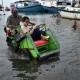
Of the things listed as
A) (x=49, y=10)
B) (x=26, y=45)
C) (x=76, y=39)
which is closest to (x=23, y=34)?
(x=26, y=45)

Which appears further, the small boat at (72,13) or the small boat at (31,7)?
the small boat at (31,7)

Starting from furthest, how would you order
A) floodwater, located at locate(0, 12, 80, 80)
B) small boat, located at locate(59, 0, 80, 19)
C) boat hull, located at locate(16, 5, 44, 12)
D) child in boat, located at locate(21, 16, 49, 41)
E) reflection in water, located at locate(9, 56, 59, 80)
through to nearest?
boat hull, located at locate(16, 5, 44, 12)
small boat, located at locate(59, 0, 80, 19)
child in boat, located at locate(21, 16, 49, 41)
reflection in water, located at locate(9, 56, 59, 80)
floodwater, located at locate(0, 12, 80, 80)

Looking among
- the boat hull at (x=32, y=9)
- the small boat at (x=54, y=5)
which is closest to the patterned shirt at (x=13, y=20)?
the small boat at (x=54, y=5)

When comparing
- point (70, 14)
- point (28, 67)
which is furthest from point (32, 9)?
point (28, 67)

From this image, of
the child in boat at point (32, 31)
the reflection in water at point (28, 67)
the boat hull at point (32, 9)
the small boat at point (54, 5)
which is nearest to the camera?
the reflection in water at point (28, 67)

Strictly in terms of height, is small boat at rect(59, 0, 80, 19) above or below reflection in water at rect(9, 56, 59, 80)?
below

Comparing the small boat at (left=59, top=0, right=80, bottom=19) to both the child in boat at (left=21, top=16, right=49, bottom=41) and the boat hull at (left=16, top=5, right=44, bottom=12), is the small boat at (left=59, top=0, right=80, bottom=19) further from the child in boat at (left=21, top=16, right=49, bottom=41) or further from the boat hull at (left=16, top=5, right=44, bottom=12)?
the child in boat at (left=21, top=16, right=49, bottom=41)

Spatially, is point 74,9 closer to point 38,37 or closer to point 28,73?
point 38,37

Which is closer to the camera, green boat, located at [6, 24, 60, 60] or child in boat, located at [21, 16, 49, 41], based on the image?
green boat, located at [6, 24, 60, 60]

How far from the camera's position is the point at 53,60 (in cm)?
1034

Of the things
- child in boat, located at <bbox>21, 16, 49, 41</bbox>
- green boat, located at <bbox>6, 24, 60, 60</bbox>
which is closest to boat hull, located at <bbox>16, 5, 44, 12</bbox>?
green boat, located at <bbox>6, 24, 60, 60</bbox>

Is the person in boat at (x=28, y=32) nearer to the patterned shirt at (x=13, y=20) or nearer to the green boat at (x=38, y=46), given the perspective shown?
the green boat at (x=38, y=46)

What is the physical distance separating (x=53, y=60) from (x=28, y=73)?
6.27 feet

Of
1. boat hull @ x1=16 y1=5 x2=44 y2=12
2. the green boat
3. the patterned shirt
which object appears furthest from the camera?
boat hull @ x1=16 y1=5 x2=44 y2=12
